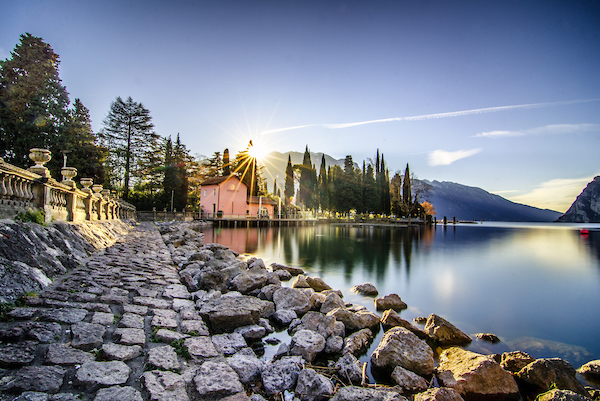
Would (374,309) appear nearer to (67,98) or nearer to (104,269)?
(104,269)

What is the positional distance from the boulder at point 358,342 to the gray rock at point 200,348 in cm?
169

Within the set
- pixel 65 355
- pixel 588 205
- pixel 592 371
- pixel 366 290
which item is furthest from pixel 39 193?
pixel 588 205

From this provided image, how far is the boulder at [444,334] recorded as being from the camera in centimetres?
434

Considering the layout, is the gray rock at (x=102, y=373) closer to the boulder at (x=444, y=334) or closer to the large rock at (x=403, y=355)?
the large rock at (x=403, y=355)

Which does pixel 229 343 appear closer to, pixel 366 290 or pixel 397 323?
pixel 397 323

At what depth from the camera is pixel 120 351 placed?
238cm

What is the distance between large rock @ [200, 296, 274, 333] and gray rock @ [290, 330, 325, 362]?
84 cm

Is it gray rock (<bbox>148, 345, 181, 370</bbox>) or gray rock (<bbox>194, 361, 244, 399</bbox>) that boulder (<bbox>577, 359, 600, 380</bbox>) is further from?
gray rock (<bbox>148, 345, 181, 370</bbox>)

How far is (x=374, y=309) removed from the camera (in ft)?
19.9

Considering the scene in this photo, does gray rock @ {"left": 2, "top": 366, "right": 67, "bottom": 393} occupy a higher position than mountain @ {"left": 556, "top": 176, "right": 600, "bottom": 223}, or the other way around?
mountain @ {"left": 556, "top": 176, "right": 600, "bottom": 223}

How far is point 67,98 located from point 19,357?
25.0m

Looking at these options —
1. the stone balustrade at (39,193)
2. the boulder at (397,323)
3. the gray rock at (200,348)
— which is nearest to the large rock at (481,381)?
the boulder at (397,323)

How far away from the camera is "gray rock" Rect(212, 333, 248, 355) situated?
318 centimetres

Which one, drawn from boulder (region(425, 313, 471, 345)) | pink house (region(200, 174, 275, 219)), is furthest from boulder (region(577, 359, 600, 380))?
pink house (region(200, 174, 275, 219))
